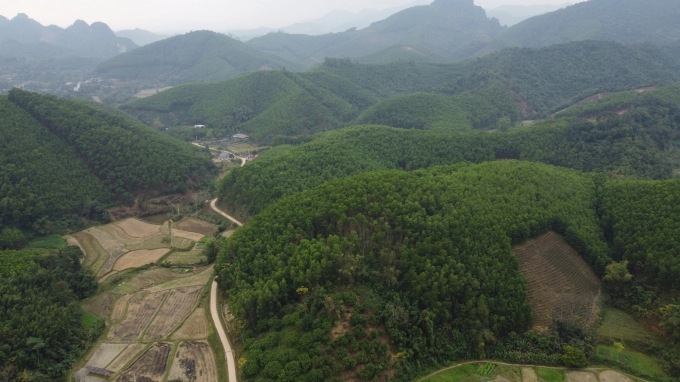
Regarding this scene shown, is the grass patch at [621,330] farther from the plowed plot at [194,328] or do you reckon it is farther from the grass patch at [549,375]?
the plowed plot at [194,328]

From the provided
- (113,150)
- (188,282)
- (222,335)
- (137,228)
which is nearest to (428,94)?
(113,150)

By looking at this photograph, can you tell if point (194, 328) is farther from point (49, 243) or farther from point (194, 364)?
point (49, 243)

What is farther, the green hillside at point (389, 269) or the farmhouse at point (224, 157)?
the farmhouse at point (224, 157)

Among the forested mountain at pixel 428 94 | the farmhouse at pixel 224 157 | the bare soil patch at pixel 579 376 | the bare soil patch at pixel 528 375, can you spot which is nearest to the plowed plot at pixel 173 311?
the bare soil patch at pixel 528 375

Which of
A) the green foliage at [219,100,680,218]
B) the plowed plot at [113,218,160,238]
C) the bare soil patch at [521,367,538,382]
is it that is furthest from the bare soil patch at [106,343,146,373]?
the bare soil patch at [521,367,538,382]

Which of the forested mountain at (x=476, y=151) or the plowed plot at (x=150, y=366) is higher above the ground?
the forested mountain at (x=476, y=151)

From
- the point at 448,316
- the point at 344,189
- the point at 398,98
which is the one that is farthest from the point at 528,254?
the point at 398,98
